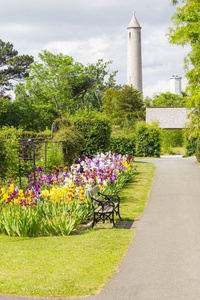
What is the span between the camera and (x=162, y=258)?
263 inches

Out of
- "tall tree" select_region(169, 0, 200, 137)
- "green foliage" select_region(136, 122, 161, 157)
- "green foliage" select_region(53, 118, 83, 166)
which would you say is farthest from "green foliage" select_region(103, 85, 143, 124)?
"green foliage" select_region(53, 118, 83, 166)

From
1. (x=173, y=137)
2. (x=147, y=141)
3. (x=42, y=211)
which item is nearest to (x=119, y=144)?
(x=147, y=141)

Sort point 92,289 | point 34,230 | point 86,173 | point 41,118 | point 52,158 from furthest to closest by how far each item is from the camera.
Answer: point 41,118, point 52,158, point 86,173, point 34,230, point 92,289

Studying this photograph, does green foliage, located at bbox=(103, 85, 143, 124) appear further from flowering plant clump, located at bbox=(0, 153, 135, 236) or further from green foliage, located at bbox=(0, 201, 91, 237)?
green foliage, located at bbox=(0, 201, 91, 237)

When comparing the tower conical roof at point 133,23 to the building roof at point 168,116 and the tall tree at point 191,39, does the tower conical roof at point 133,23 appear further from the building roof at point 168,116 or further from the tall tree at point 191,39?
the tall tree at point 191,39

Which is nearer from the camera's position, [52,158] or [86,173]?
[86,173]

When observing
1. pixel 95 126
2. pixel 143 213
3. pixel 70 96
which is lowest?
pixel 143 213

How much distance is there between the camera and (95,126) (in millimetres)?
21250

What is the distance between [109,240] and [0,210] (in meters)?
3.03

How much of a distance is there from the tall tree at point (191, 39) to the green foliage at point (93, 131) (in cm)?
457

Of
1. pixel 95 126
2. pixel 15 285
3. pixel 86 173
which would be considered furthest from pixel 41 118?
pixel 15 285

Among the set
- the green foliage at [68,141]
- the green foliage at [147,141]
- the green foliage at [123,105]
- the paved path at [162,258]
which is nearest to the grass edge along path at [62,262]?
the paved path at [162,258]

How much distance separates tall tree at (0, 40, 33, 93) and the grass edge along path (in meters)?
47.4

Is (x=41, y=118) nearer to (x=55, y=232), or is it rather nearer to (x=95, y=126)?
(x=95, y=126)
